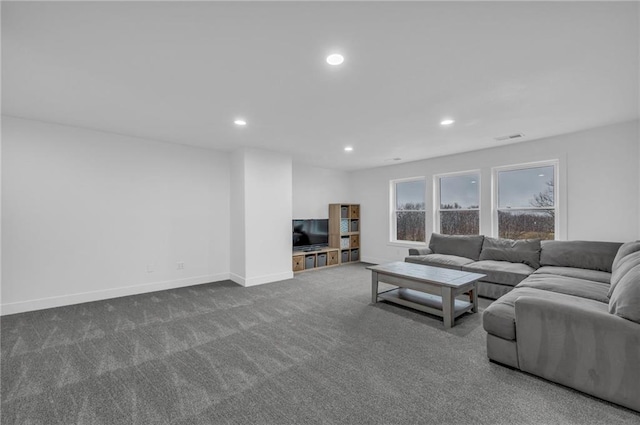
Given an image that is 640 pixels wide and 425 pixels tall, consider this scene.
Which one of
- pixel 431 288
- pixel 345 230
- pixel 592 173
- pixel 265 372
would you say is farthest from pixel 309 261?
pixel 592 173

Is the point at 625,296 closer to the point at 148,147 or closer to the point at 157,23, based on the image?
the point at 157,23

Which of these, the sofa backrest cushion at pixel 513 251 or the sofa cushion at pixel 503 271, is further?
the sofa backrest cushion at pixel 513 251

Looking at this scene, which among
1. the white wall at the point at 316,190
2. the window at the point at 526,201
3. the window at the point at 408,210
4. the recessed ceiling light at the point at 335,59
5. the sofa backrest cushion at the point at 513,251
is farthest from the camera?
the white wall at the point at 316,190

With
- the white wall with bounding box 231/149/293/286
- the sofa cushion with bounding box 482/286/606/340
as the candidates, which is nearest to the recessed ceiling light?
the sofa cushion with bounding box 482/286/606/340

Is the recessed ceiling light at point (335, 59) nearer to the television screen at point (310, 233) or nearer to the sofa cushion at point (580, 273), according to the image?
the sofa cushion at point (580, 273)

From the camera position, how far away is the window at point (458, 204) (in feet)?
17.2

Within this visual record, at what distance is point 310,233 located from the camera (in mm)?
6137

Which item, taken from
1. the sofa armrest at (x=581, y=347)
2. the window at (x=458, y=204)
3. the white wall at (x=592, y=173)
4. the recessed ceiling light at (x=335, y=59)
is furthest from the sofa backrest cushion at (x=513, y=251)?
the recessed ceiling light at (x=335, y=59)

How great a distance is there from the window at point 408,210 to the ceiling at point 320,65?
256cm

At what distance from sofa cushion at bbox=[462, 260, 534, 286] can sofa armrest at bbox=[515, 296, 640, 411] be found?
1.56 m

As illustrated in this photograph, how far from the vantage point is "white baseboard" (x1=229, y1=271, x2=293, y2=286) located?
15.3 ft

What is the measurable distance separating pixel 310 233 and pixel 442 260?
281 cm

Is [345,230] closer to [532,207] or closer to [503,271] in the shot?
[503,271]

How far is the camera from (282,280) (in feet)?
16.6
